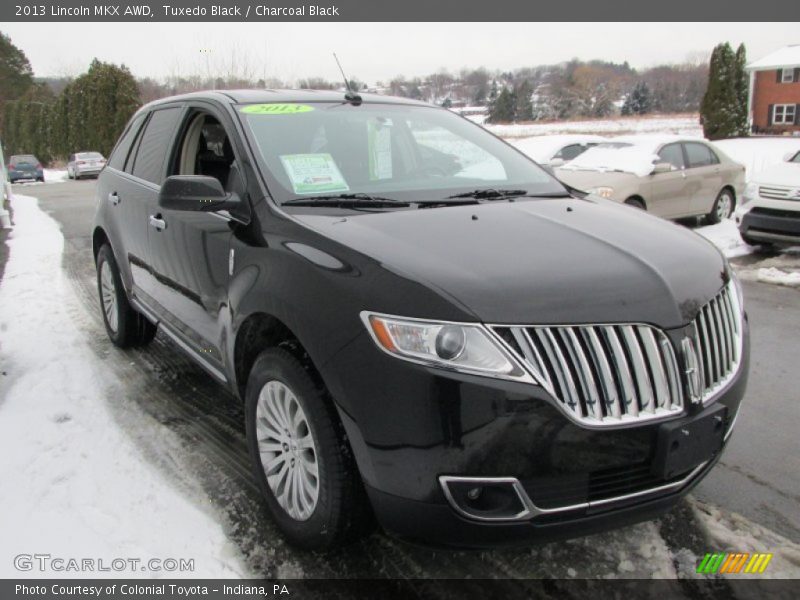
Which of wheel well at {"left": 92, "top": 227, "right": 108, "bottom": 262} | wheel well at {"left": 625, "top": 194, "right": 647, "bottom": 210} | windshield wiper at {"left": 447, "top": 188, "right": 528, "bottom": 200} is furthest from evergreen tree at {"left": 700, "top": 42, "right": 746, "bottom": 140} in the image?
windshield wiper at {"left": 447, "top": 188, "right": 528, "bottom": 200}

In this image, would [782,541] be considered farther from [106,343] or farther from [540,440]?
[106,343]

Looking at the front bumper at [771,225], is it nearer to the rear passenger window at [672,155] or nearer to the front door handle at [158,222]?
the rear passenger window at [672,155]

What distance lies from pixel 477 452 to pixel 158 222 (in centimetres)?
258

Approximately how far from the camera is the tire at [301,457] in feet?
7.43

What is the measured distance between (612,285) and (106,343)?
4.35m

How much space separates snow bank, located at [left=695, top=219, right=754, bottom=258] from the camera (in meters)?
8.98

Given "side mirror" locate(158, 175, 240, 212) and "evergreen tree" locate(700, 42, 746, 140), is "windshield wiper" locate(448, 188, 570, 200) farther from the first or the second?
"evergreen tree" locate(700, 42, 746, 140)

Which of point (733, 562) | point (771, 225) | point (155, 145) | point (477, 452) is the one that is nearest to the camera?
point (477, 452)

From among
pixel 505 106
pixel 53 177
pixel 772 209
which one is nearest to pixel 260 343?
pixel 772 209

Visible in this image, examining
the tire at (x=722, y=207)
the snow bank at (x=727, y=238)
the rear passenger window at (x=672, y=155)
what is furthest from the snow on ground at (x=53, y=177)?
the snow bank at (x=727, y=238)

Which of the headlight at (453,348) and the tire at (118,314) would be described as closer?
the headlight at (453,348)

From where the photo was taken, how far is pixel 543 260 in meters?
2.27

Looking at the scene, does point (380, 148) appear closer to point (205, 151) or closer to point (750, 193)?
point (205, 151)

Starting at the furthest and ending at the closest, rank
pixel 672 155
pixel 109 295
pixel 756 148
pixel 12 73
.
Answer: pixel 12 73 → pixel 756 148 → pixel 672 155 → pixel 109 295
